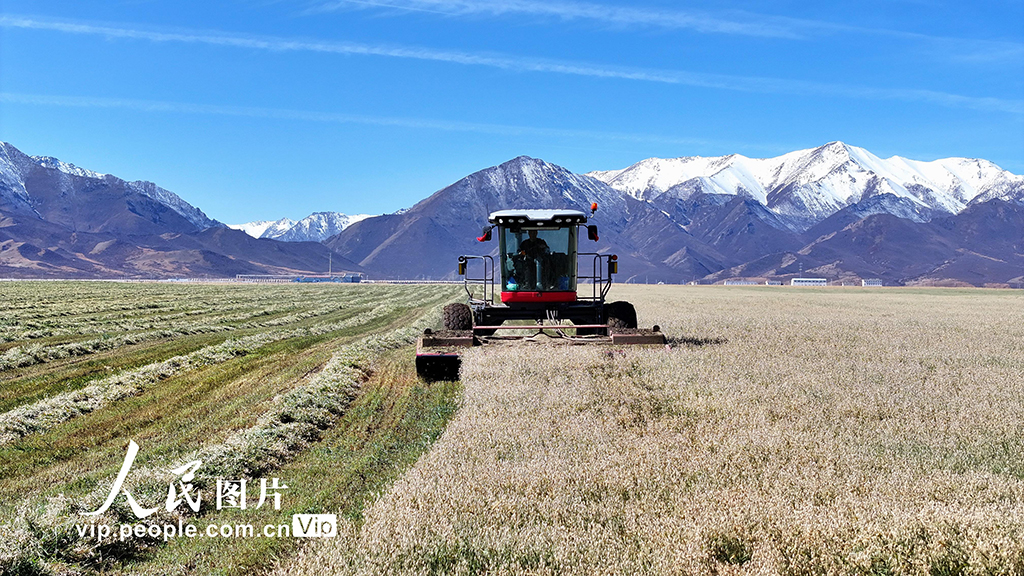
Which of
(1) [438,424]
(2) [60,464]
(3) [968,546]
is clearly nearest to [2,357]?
(2) [60,464]

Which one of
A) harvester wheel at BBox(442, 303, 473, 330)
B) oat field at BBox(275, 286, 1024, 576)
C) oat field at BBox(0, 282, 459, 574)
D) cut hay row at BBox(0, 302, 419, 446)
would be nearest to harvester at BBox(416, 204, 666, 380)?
harvester wheel at BBox(442, 303, 473, 330)

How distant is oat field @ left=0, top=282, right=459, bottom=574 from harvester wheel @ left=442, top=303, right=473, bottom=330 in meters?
1.37

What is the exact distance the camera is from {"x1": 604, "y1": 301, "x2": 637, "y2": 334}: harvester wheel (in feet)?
55.0

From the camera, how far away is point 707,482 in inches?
252

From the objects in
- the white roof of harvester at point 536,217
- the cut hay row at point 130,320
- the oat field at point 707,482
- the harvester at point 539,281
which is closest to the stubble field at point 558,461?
the oat field at point 707,482

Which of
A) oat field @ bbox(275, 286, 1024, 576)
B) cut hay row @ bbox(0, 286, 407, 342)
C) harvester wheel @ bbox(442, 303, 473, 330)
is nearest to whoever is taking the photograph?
oat field @ bbox(275, 286, 1024, 576)

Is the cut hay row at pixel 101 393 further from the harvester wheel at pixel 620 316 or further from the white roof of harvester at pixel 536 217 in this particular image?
the harvester wheel at pixel 620 316

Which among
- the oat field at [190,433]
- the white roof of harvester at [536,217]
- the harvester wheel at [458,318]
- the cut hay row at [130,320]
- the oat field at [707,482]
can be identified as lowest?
the oat field at [190,433]

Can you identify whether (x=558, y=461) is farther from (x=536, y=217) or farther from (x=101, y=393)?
(x=536, y=217)

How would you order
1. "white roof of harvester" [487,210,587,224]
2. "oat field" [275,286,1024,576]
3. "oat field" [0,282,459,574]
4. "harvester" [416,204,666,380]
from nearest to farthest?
"oat field" [275,286,1024,576]
"oat field" [0,282,459,574]
"harvester" [416,204,666,380]
"white roof of harvester" [487,210,587,224]

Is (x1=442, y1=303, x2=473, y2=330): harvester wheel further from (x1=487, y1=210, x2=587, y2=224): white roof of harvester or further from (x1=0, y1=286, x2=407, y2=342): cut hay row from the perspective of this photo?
(x1=0, y1=286, x2=407, y2=342): cut hay row

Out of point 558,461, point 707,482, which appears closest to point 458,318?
point 558,461

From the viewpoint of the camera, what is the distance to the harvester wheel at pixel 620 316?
16750 millimetres

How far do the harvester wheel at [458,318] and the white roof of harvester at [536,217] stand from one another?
2195mm
